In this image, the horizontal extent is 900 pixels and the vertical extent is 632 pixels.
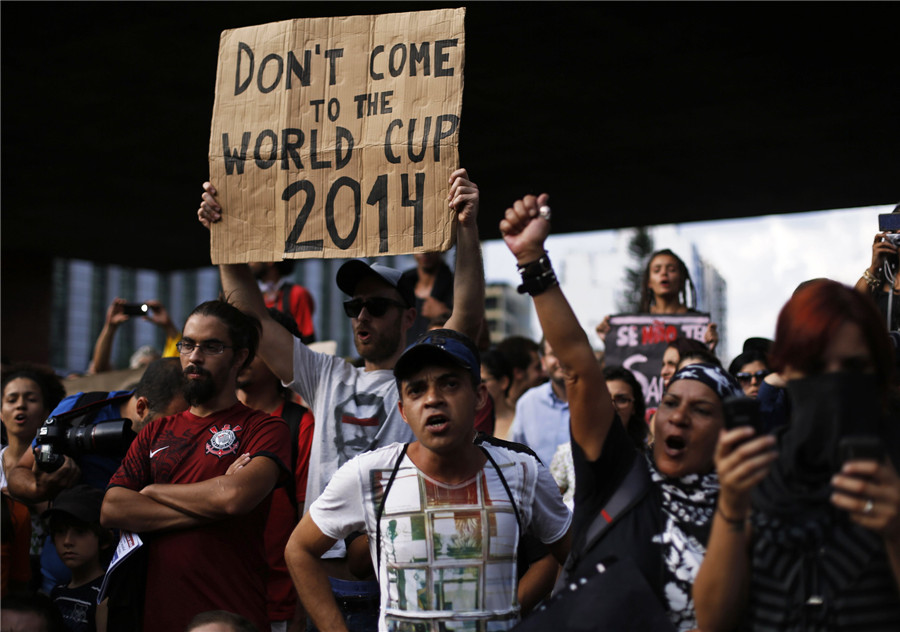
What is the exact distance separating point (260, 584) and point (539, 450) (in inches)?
108

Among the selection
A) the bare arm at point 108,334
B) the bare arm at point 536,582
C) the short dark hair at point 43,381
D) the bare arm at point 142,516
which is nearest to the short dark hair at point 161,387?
the bare arm at point 142,516

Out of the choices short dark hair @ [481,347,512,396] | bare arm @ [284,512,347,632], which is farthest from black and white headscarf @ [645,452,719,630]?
short dark hair @ [481,347,512,396]

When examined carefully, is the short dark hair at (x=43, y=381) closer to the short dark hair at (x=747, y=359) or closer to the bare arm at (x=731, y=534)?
the short dark hair at (x=747, y=359)

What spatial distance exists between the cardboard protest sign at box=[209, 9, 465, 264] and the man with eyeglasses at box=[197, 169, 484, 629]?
14 cm

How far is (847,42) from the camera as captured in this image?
6633 millimetres

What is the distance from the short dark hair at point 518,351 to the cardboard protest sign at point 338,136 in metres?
3.86

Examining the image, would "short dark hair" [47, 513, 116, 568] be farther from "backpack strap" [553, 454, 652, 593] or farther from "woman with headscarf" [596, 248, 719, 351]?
"woman with headscarf" [596, 248, 719, 351]

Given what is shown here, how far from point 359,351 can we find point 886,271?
2.13 metres

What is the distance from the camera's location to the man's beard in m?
3.68

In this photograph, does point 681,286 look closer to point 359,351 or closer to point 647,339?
point 647,339

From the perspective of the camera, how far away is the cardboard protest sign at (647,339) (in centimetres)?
602

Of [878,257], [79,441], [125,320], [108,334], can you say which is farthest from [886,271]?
[108,334]

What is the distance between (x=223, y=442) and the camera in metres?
3.61

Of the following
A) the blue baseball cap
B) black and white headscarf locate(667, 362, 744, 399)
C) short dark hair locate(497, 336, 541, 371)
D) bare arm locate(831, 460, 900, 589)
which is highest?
short dark hair locate(497, 336, 541, 371)
